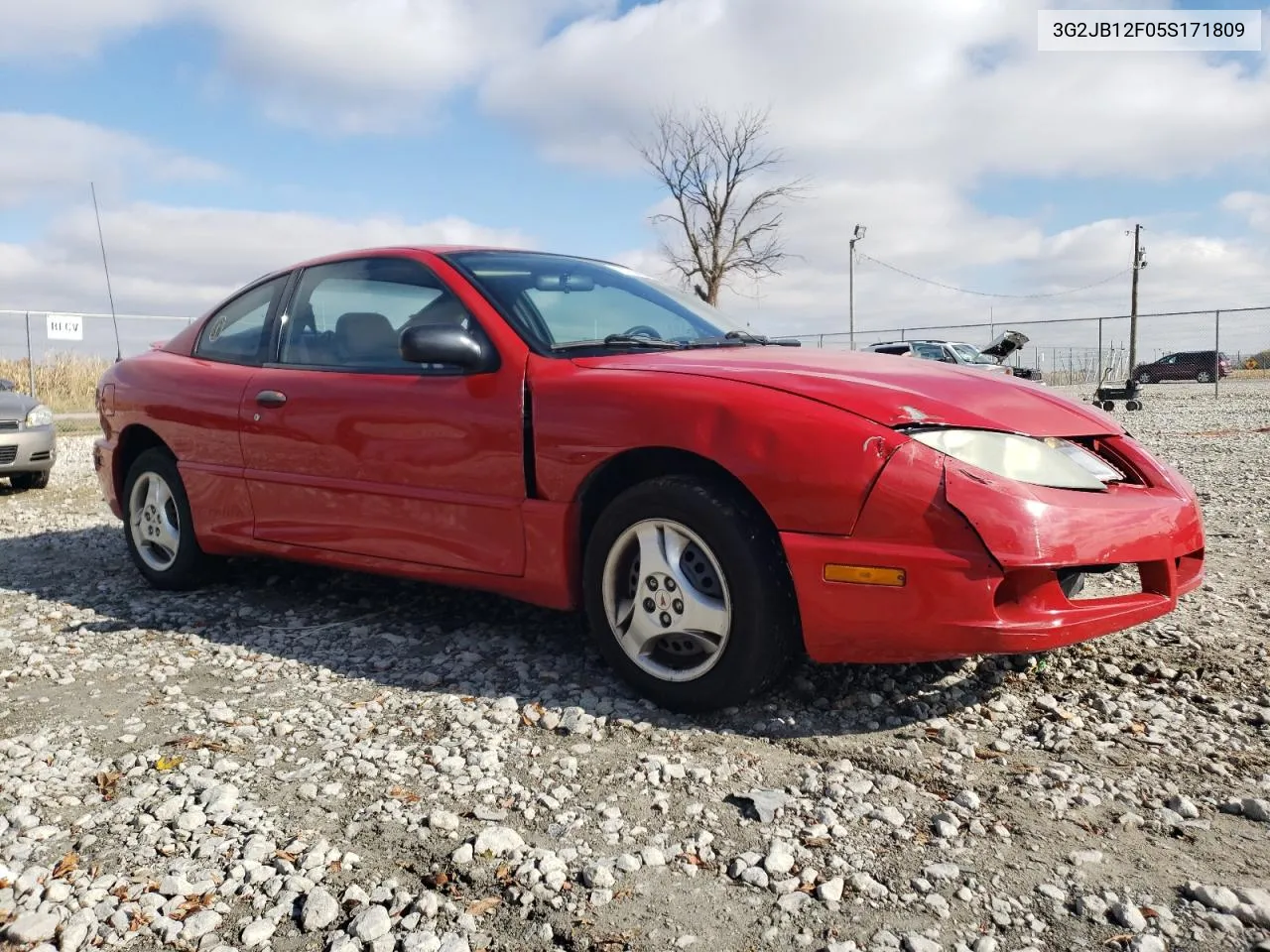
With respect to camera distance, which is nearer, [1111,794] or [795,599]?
[1111,794]

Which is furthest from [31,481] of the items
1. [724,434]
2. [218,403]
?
[724,434]

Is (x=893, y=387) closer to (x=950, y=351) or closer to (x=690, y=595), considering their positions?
(x=690, y=595)

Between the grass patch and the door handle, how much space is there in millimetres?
16733

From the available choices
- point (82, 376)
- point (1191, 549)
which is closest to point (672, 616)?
point (1191, 549)

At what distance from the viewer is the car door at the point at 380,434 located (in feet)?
11.1

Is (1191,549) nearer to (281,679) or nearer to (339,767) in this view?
(339,767)

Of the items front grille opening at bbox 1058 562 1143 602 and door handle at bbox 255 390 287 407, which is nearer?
front grille opening at bbox 1058 562 1143 602

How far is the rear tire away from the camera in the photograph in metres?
9.20

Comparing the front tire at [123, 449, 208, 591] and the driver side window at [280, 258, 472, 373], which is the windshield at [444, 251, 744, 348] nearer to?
the driver side window at [280, 258, 472, 373]

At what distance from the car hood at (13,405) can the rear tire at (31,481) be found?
541 mm

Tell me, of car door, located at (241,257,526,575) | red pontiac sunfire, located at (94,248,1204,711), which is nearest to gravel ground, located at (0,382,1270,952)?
red pontiac sunfire, located at (94,248,1204,711)

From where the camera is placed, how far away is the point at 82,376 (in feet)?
62.9

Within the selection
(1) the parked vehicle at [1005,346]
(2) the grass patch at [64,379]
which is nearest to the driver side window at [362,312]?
(2) the grass patch at [64,379]

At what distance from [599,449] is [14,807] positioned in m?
1.81
